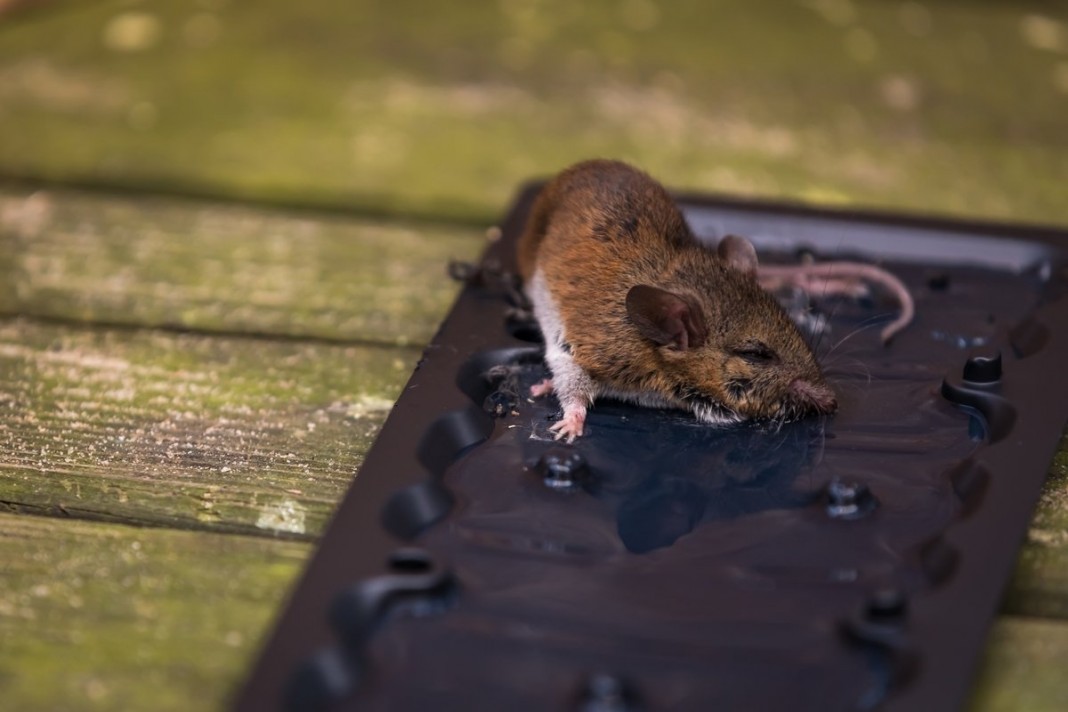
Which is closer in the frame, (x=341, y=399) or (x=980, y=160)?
(x=341, y=399)

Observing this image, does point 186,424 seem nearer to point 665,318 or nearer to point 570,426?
point 570,426

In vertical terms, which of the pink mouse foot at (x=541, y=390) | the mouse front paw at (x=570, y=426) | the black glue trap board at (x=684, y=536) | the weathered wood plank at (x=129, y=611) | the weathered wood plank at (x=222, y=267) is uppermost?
the black glue trap board at (x=684, y=536)

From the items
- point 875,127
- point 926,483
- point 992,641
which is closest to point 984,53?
point 875,127

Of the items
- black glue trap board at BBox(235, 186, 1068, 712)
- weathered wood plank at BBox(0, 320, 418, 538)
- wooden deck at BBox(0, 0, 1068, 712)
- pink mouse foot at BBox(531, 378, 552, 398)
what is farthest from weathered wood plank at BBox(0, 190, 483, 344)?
pink mouse foot at BBox(531, 378, 552, 398)

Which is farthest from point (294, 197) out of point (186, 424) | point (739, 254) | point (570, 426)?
→ point (570, 426)

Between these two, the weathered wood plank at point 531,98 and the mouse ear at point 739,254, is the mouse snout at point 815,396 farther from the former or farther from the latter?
the weathered wood plank at point 531,98

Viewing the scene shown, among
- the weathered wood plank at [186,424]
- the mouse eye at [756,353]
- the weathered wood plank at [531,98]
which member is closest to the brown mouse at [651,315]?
the mouse eye at [756,353]

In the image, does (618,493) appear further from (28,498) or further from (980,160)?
(980,160)
